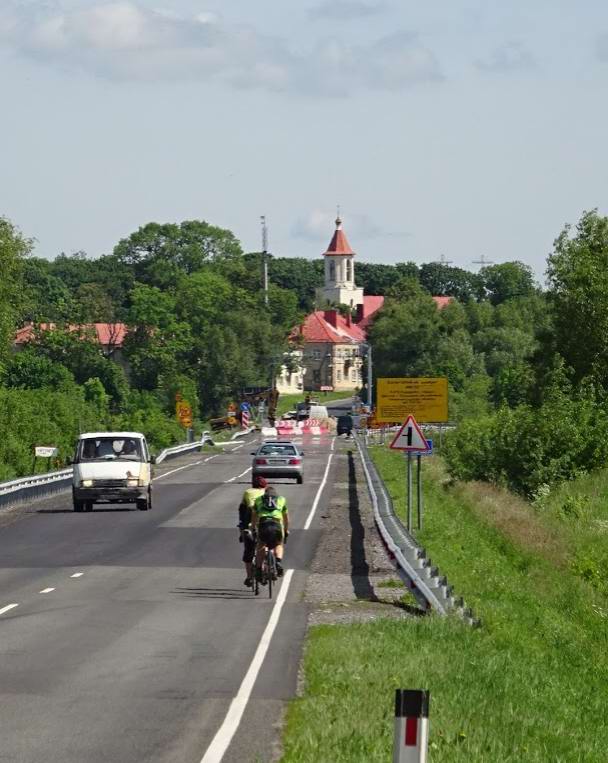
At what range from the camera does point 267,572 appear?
23766mm

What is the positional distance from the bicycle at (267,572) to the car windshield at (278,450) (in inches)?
1413

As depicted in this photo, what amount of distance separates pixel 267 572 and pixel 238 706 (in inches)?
408

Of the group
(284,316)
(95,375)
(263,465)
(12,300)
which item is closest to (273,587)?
(263,465)

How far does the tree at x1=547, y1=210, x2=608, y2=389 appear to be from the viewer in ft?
262

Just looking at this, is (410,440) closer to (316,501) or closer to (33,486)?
(316,501)

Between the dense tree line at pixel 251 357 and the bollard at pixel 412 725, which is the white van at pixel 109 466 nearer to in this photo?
the dense tree line at pixel 251 357

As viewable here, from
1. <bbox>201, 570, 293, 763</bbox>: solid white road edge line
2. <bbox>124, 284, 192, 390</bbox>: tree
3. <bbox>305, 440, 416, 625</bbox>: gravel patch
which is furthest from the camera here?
<bbox>124, 284, 192, 390</bbox>: tree

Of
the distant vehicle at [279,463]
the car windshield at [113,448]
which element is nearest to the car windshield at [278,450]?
the distant vehicle at [279,463]

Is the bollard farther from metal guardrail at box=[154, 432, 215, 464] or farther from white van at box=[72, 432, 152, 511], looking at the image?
A: metal guardrail at box=[154, 432, 215, 464]

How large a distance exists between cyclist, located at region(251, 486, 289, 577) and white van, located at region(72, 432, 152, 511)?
1961 centimetres

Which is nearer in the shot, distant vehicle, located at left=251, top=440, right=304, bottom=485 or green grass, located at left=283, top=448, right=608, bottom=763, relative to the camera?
green grass, located at left=283, top=448, right=608, bottom=763

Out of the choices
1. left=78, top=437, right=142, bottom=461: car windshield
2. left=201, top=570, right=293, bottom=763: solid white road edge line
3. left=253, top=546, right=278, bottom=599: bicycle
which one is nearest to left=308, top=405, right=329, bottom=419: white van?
left=78, top=437, right=142, bottom=461: car windshield

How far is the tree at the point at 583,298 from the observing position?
79.9 metres

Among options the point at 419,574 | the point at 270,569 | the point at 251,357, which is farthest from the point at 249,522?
the point at 251,357
